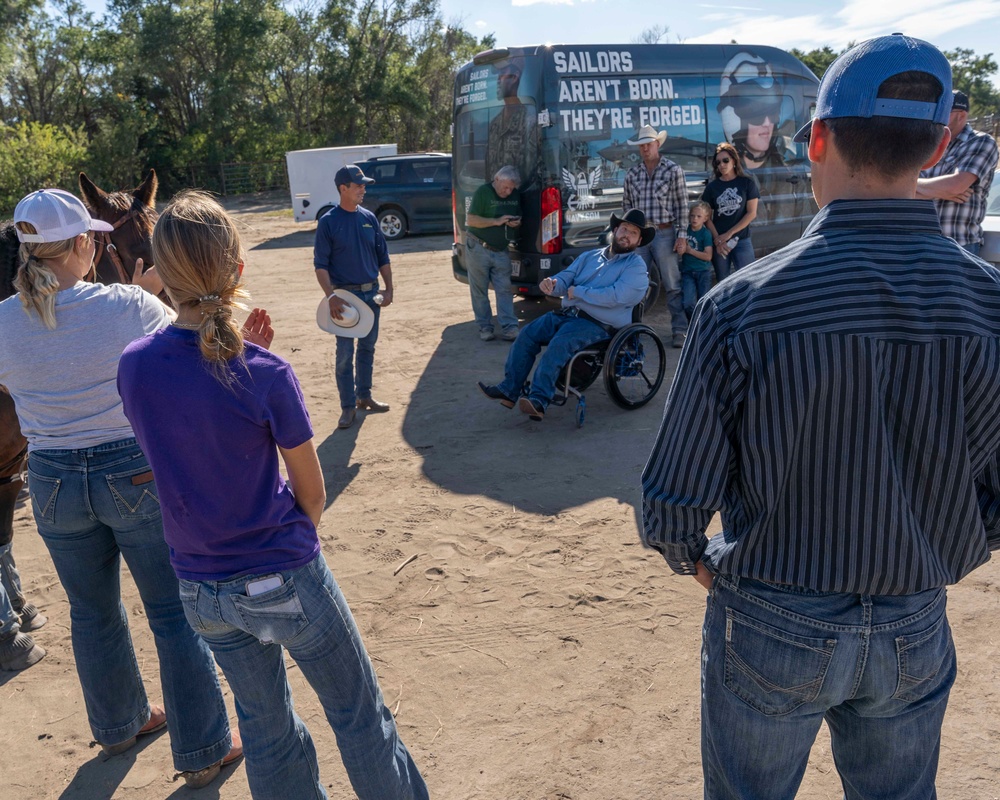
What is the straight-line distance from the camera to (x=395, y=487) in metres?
5.27

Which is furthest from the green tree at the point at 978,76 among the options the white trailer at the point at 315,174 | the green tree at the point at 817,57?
the white trailer at the point at 315,174

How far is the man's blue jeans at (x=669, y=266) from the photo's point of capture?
25.9ft

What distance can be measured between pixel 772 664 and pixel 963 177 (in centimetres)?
435

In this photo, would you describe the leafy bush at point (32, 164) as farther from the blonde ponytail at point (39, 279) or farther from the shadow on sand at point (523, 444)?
the blonde ponytail at point (39, 279)

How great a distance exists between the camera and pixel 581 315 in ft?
20.2

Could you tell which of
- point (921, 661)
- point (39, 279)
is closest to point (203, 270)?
point (39, 279)

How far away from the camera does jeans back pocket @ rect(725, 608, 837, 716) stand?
1.53 metres

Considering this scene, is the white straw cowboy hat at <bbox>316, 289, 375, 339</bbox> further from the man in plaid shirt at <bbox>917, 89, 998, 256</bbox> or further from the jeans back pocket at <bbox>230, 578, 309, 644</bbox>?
the jeans back pocket at <bbox>230, 578, 309, 644</bbox>

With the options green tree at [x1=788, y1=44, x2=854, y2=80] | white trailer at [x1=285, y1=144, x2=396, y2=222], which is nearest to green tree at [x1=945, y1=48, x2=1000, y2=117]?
green tree at [x1=788, y1=44, x2=854, y2=80]

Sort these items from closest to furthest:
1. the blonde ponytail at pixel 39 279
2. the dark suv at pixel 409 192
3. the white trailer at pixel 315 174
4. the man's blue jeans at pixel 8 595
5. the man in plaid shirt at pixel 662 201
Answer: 1. the blonde ponytail at pixel 39 279
2. the man's blue jeans at pixel 8 595
3. the man in plaid shirt at pixel 662 201
4. the dark suv at pixel 409 192
5. the white trailer at pixel 315 174

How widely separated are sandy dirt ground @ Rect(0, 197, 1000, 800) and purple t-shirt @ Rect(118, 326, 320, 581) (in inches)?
47.4

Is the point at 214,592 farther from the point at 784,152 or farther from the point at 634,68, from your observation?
the point at 784,152

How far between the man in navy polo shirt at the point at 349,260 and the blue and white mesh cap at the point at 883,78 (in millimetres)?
4845

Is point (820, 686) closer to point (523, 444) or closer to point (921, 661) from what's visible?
point (921, 661)
